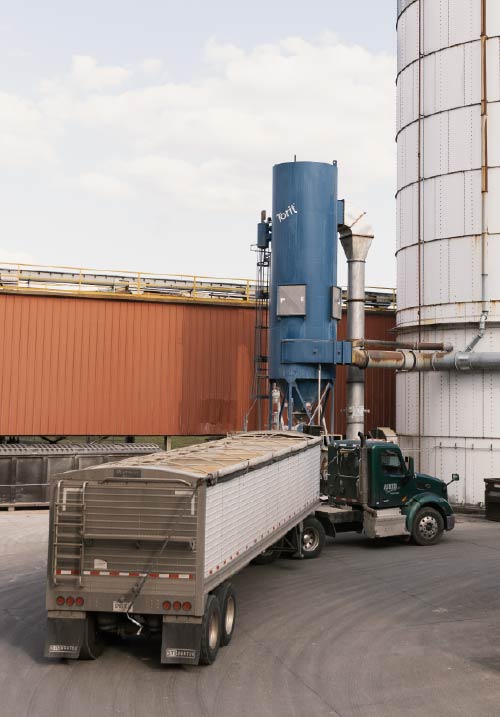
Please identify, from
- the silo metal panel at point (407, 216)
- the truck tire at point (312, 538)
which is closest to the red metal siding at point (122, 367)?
the silo metal panel at point (407, 216)

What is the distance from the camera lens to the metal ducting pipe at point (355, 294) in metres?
27.9

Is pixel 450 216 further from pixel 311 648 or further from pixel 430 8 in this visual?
pixel 311 648

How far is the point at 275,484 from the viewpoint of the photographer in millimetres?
14195

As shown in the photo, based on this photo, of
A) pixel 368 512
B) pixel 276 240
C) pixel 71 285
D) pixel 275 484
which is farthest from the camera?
pixel 71 285

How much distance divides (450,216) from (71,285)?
14929 millimetres

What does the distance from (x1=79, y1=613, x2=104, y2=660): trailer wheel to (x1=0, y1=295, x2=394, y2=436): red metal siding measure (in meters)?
17.8

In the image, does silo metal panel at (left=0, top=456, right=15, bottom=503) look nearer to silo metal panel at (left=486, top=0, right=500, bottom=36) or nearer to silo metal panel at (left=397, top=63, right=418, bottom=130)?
silo metal panel at (left=397, top=63, right=418, bottom=130)

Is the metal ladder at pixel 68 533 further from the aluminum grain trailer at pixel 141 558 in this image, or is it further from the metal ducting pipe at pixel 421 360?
the metal ducting pipe at pixel 421 360

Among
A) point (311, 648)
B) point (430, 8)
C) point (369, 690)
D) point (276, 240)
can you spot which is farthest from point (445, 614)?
point (430, 8)

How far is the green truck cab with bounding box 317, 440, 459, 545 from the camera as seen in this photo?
1895cm

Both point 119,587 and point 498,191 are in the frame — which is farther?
point 498,191

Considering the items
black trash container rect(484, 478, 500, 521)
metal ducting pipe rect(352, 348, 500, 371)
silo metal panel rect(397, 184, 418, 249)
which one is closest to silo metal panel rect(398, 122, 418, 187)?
silo metal panel rect(397, 184, 418, 249)

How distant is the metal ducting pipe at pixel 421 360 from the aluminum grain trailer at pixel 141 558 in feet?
53.9

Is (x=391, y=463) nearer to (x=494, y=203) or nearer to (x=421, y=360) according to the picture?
(x=421, y=360)
